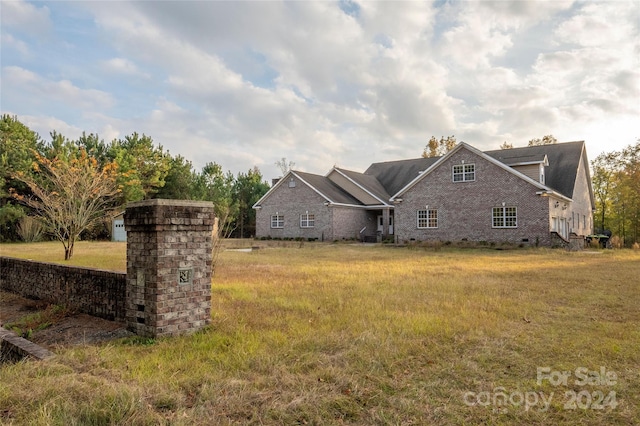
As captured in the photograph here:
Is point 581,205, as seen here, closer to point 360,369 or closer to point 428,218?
point 428,218

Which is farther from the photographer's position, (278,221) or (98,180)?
(278,221)

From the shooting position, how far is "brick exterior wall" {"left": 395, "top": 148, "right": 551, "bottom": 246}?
23266 millimetres

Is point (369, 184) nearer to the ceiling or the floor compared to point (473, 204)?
nearer to the ceiling

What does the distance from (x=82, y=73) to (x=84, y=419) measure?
9584mm

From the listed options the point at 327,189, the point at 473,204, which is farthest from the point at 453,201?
the point at 327,189

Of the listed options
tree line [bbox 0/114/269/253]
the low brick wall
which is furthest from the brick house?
the low brick wall

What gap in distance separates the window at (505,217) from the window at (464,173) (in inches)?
98.7

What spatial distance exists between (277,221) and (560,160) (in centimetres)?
2197

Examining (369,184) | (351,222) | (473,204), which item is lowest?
(351,222)

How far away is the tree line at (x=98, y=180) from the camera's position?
60.4ft

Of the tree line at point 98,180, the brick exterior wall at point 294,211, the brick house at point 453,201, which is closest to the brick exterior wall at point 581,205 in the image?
the brick house at point 453,201

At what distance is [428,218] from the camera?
2711cm

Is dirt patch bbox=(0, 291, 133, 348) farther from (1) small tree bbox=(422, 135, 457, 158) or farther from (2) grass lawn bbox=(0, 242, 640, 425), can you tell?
(1) small tree bbox=(422, 135, 457, 158)

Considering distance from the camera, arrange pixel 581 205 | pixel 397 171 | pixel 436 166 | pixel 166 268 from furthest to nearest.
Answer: pixel 397 171 → pixel 581 205 → pixel 436 166 → pixel 166 268
